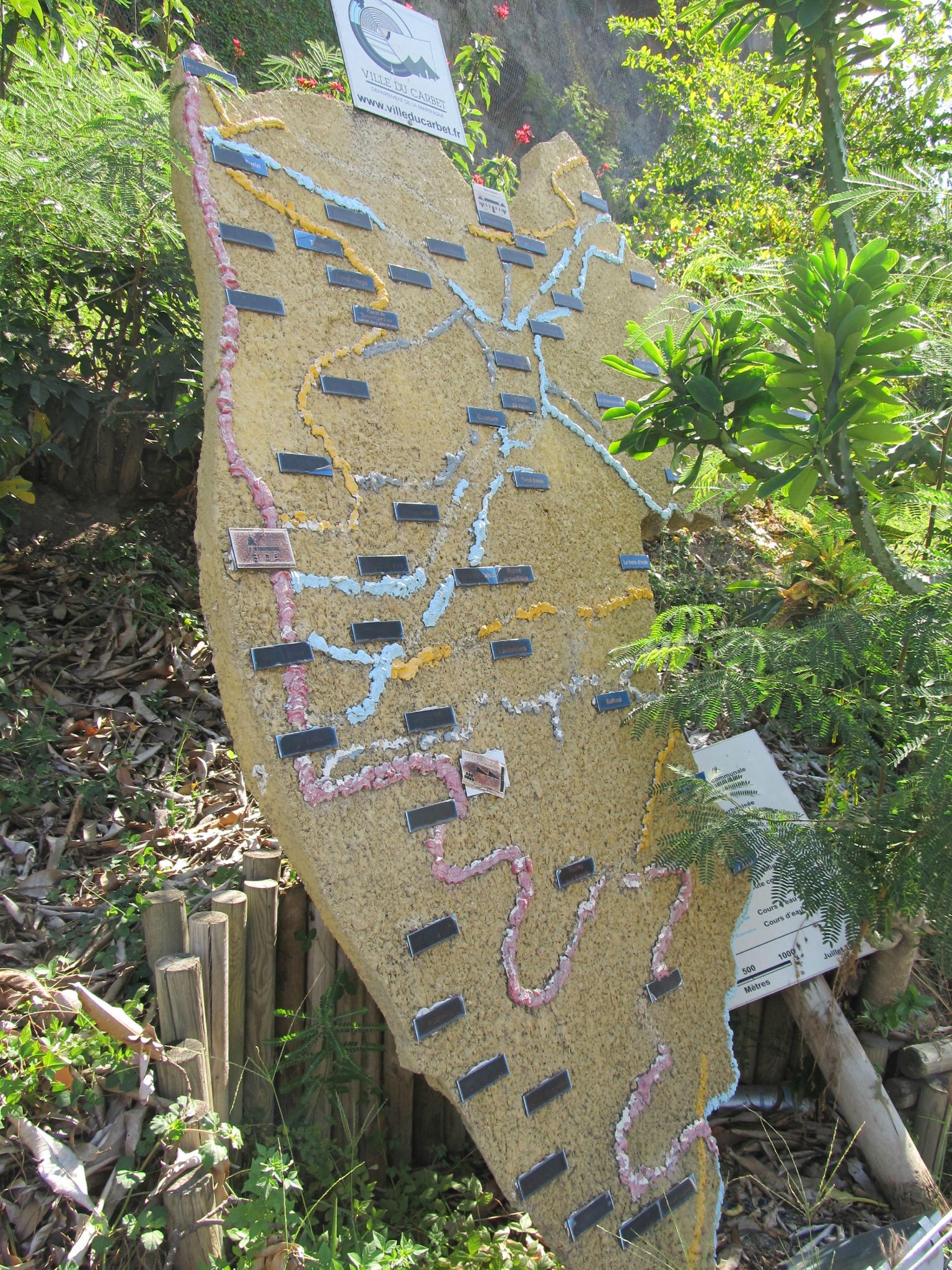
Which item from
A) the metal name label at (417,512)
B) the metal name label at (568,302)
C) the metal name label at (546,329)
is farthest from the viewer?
the metal name label at (568,302)

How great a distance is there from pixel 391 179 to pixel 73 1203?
260 cm

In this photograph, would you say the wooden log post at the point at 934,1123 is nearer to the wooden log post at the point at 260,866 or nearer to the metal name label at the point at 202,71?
the wooden log post at the point at 260,866

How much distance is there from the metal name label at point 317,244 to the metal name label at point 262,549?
0.80m

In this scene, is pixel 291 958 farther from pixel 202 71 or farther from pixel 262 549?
pixel 202 71

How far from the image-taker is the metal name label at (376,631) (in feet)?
6.42

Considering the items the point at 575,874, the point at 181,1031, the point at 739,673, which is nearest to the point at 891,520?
the point at 739,673

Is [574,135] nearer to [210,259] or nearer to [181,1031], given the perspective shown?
[210,259]

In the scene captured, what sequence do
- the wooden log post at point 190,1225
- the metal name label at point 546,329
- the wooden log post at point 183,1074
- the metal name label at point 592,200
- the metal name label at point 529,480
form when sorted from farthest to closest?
the metal name label at point 592,200 < the metal name label at point 546,329 < the metal name label at point 529,480 < the wooden log post at point 183,1074 < the wooden log post at point 190,1225

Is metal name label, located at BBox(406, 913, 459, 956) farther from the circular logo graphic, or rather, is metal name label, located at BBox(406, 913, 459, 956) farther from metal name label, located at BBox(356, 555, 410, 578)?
the circular logo graphic

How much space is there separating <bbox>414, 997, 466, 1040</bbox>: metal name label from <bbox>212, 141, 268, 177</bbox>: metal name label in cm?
206

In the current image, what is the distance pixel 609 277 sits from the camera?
2988mm

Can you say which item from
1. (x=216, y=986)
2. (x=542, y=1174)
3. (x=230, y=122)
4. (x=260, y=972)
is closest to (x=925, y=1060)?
(x=542, y=1174)

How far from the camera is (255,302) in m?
1.99

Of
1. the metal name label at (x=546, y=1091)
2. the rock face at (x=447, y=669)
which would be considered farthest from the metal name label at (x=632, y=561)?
the metal name label at (x=546, y=1091)
